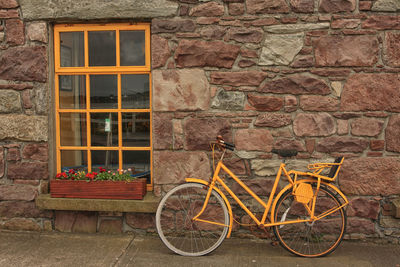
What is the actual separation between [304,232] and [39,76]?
3426mm

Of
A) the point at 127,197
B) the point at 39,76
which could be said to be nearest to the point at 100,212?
the point at 127,197

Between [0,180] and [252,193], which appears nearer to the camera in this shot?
[252,193]

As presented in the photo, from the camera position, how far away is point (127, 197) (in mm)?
A: 3729

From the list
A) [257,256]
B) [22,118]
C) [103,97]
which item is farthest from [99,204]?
[257,256]

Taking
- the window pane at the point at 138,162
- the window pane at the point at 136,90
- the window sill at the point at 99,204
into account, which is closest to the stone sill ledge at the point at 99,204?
the window sill at the point at 99,204

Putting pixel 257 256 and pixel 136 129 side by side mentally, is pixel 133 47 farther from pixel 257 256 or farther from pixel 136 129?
pixel 257 256

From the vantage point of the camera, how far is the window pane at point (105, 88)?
155 inches

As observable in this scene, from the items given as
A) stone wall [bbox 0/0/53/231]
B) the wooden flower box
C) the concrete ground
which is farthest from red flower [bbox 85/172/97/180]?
the concrete ground

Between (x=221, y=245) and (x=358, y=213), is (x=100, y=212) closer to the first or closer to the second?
(x=221, y=245)

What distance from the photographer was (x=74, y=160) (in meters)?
4.05

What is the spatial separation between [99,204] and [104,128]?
2.90 feet

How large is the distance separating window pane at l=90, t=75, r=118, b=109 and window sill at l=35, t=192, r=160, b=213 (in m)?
1.11

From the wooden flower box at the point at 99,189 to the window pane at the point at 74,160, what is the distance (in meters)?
0.29

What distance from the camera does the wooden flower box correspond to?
12.2 feet
